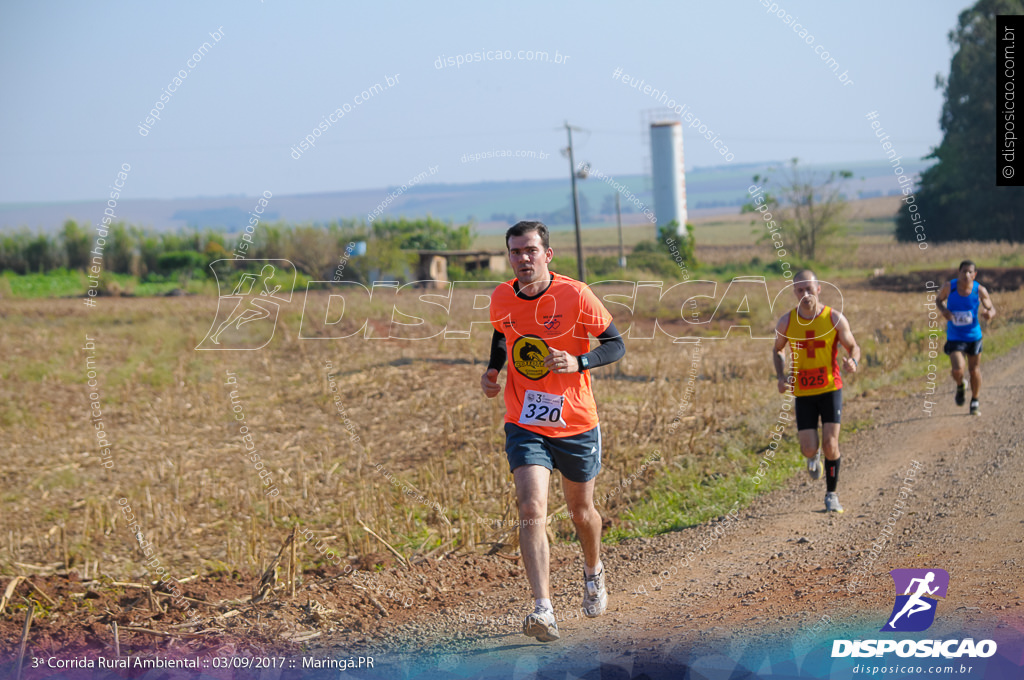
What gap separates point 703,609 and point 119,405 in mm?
12490

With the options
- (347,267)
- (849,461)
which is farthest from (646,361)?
(347,267)

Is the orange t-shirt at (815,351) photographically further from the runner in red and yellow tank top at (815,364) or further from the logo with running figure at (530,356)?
the logo with running figure at (530,356)

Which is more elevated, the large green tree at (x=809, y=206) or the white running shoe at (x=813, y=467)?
the large green tree at (x=809, y=206)

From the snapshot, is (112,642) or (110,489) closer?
(112,642)

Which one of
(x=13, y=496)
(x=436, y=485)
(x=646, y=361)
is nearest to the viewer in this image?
(x=436, y=485)

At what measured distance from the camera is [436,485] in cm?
849

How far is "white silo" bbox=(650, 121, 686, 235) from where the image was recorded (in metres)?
43.7

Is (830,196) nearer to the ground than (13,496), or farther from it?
farther from it

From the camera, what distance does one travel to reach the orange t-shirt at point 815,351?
7312 millimetres

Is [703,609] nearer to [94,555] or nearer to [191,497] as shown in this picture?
[94,555]

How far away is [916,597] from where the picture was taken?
5008 millimetres

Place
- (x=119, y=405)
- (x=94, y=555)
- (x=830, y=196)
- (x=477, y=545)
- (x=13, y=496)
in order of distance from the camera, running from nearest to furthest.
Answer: (x=477, y=545) → (x=94, y=555) → (x=13, y=496) → (x=119, y=405) → (x=830, y=196)

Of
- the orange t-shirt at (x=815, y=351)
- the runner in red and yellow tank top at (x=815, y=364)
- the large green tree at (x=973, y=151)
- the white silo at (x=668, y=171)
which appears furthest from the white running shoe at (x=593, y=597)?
the large green tree at (x=973, y=151)

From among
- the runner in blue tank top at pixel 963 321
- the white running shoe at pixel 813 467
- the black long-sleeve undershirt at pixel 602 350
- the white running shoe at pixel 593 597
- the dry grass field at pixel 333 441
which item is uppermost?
the black long-sleeve undershirt at pixel 602 350
